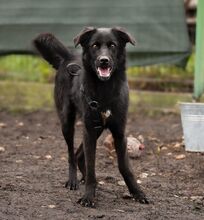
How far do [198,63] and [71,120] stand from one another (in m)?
2.44

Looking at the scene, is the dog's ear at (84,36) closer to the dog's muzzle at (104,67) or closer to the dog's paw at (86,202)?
the dog's muzzle at (104,67)

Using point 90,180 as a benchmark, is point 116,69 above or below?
above

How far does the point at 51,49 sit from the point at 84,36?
0.98 m

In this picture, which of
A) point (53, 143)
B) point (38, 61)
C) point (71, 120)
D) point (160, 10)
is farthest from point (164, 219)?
point (38, 61)

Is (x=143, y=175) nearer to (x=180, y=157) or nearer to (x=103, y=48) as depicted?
(x=180, y=157)

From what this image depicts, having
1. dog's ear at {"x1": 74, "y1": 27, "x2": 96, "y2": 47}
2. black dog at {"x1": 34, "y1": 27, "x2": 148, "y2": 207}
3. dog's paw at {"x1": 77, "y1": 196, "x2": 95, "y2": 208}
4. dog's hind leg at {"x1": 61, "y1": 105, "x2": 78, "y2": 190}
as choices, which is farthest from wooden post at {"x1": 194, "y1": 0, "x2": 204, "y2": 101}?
dog's paw at {"x1": 77, "y1": 196, "x2": 95, "y2": 208}

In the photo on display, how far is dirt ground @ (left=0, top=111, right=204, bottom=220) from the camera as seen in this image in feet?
14.2

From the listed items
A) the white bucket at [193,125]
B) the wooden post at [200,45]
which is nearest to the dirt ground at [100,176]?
the white bucket at [193,125]

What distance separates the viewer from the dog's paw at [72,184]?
5.07 metres

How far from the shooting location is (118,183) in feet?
17.2

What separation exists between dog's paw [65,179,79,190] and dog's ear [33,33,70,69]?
3.47ft

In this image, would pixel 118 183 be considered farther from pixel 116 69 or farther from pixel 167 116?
pixel 167 116

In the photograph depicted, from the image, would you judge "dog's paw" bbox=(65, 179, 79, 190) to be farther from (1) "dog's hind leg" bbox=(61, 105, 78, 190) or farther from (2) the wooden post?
(2) the wooden post

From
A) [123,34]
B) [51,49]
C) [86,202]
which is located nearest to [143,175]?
[86,202]
